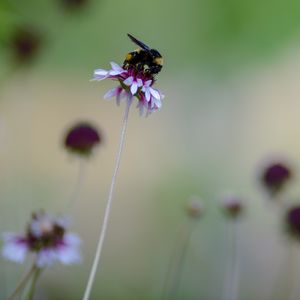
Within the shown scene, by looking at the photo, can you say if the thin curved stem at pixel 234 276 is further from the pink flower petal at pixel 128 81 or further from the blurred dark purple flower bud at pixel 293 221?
the pink flower petal at pixel 128 81

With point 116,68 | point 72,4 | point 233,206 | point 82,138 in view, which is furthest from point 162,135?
point 116,68

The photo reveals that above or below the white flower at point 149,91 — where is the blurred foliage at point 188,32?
above

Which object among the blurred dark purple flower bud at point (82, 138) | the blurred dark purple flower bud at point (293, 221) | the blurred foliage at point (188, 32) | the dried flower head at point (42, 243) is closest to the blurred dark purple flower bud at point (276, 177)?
the blurred dark purple flower bud at point (293, 221)

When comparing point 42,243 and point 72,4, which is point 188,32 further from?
point 42,243

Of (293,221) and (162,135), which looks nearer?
(293,221)

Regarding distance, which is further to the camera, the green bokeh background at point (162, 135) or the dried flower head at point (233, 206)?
the green bokeh background at point (162, 135)
